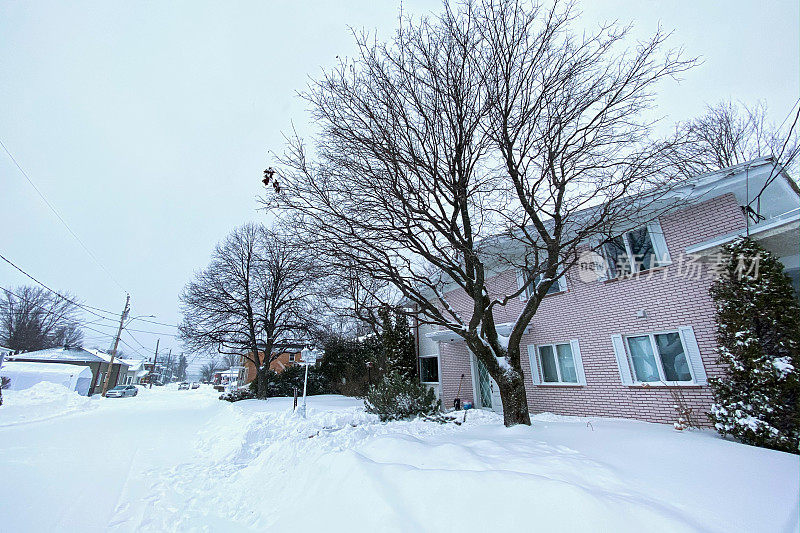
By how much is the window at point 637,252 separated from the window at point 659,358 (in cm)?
188

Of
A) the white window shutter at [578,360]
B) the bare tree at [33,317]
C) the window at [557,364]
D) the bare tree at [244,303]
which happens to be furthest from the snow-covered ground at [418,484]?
the bare tree at [33,317]

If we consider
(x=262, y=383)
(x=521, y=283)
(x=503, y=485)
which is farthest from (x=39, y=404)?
(x=521, y=283)

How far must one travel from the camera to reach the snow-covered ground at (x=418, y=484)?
2762 mm

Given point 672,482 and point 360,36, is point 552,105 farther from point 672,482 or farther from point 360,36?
point 672,482

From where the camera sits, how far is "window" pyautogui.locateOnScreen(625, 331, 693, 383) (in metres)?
8.15

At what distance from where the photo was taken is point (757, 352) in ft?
19.4

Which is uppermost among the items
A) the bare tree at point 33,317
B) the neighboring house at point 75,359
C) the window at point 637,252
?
the bare tree at point 33,317

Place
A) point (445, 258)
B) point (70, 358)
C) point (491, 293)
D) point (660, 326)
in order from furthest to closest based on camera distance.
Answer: point (70, 358), point (491, 293), point (660, 326), point (445, 258)

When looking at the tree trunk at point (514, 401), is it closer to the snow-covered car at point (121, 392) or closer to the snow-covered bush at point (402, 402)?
the snow-covered bush at point (402, 402)

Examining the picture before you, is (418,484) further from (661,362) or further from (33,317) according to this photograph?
(33,317)

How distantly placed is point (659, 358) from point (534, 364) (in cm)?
348

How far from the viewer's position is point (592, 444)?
5.19 metres

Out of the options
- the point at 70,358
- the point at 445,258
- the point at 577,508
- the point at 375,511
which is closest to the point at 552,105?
the point at 445,258

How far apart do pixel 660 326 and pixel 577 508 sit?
7997 mm
